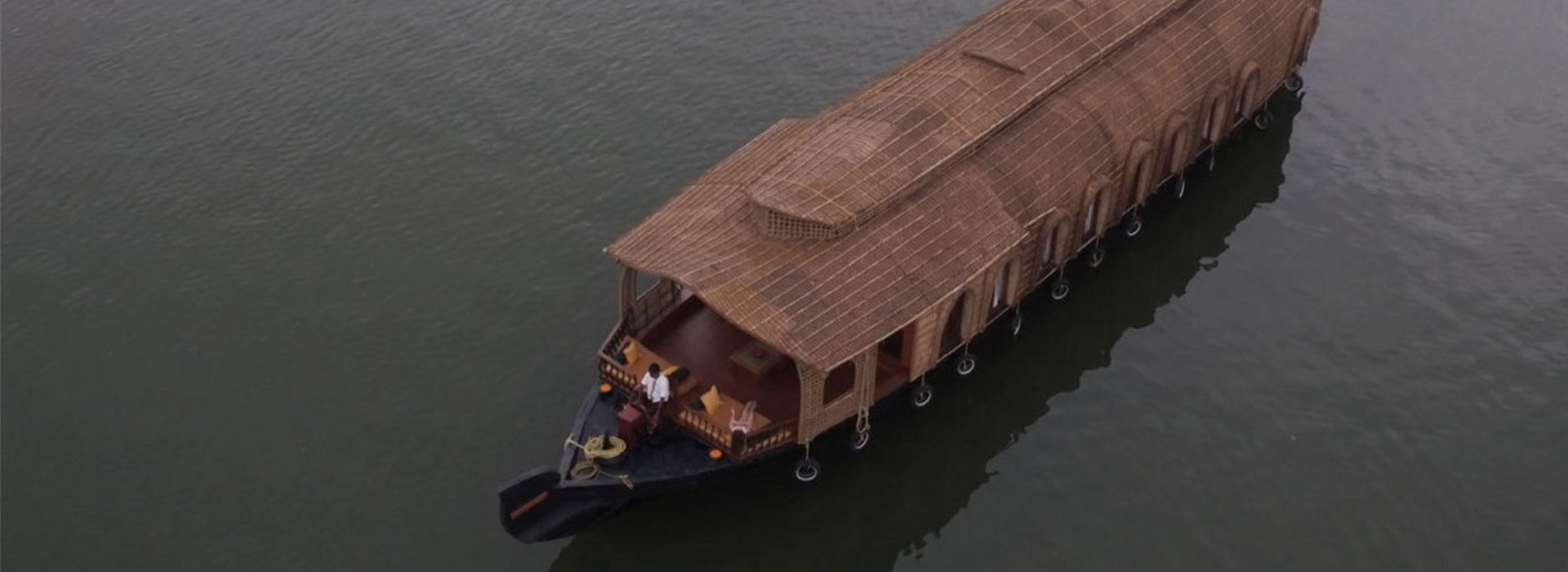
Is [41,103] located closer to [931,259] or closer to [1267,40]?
[931,259]

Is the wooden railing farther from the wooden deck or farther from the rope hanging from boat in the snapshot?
the rope hanging from boat

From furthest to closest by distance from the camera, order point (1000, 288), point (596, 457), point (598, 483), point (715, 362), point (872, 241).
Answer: point (1000, 288) → point (715, 362) → point (872, 241) → point (596, 457) → point (598, 483)

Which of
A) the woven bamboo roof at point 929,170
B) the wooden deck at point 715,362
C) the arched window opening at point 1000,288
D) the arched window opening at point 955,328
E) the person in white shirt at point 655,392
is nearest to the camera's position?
the woven bamboo roof at point 929,170

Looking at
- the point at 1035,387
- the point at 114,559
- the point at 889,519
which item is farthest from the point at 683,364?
the point at 114,559

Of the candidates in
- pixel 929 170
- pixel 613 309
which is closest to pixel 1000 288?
pixel 929 170

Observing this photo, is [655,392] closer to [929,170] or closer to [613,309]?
[613,309]

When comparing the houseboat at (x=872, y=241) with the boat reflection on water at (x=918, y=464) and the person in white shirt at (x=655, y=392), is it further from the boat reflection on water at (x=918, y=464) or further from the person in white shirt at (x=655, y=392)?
the boat reflection on water at (x=918, y=464)

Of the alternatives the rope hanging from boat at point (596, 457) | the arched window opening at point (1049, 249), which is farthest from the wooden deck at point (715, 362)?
the arched window opening at point (1049, 249)
